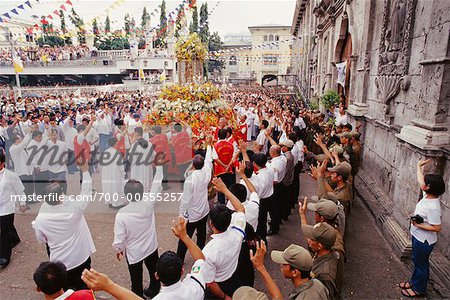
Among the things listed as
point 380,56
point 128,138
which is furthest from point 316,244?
point 128,138

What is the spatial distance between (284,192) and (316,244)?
3475mm

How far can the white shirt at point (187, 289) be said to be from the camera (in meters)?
2.43

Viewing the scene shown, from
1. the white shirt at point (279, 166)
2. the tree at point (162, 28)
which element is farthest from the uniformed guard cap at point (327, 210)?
the tree at point (162, 28)

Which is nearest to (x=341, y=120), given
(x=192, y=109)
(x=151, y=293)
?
(x=192, y=109)

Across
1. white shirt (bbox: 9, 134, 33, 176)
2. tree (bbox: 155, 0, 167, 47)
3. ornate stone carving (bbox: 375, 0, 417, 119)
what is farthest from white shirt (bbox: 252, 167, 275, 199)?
tree (bbox: 155, 0, 167, 47)

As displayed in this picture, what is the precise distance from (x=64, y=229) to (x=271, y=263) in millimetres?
3139

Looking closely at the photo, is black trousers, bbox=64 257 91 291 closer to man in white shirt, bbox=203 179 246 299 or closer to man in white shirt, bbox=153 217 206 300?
man in white shirt, bbox=203 179 246 299

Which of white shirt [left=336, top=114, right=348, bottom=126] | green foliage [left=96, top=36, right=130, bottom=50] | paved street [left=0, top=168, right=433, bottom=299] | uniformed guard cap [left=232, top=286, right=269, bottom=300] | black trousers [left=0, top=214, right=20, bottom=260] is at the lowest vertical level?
paved street [left=0, top=168, right=433, bottom=299]

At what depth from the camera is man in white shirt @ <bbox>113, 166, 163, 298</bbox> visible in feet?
12.3

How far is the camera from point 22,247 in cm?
564

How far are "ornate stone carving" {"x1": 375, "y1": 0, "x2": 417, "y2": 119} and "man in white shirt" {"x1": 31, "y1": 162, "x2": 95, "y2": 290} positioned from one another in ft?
20.0

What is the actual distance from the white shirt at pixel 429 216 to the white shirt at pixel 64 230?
4130 mm

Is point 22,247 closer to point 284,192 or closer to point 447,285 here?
point 284,192

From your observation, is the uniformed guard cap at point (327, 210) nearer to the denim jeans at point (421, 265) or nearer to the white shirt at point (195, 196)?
the denim jeans at point (421, 265)
